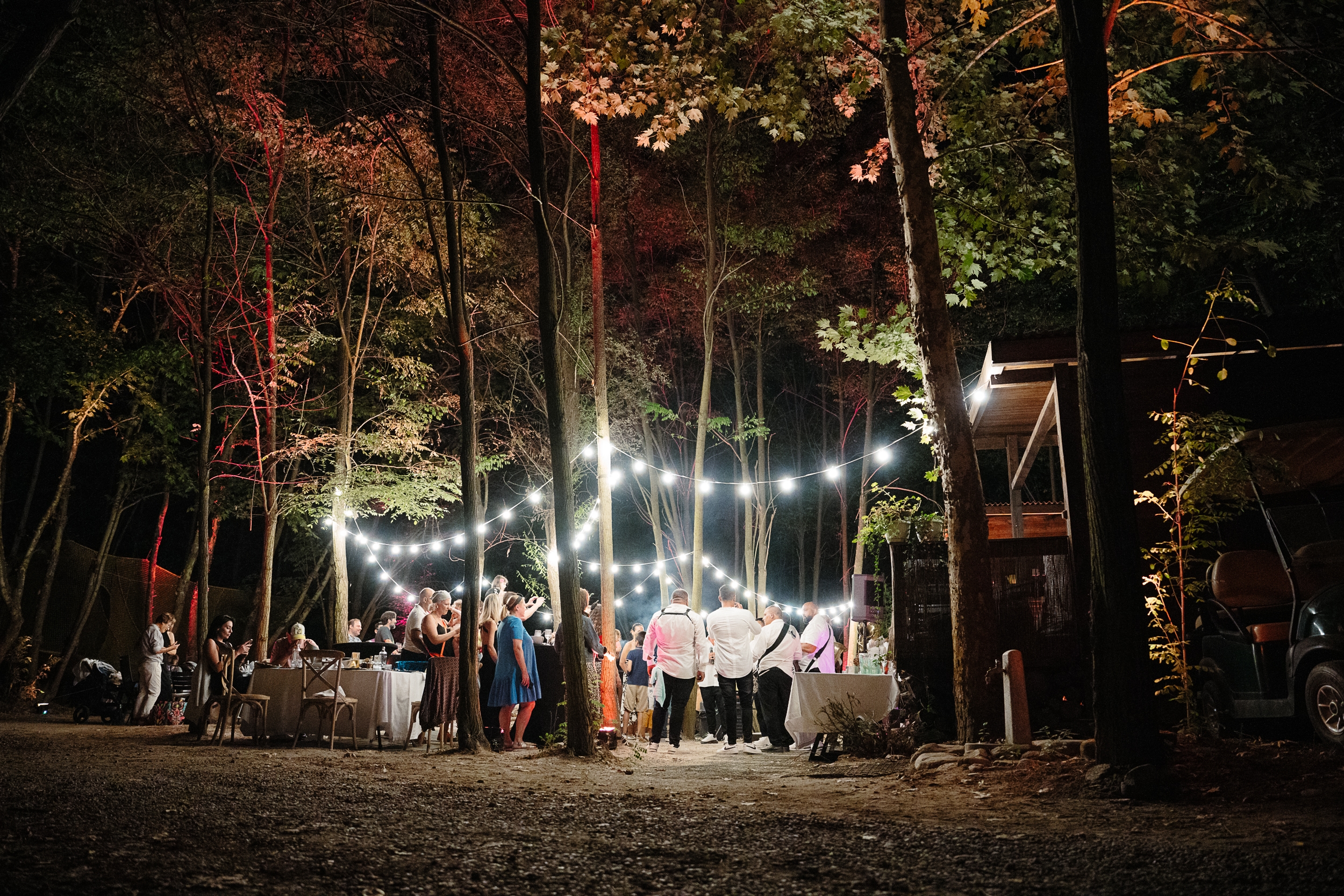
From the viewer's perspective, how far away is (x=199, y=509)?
14391mm

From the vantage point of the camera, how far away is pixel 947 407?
796 centimetres

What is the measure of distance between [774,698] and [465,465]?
4.47 meters

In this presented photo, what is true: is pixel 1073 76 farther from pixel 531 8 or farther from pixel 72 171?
pixel 72 171

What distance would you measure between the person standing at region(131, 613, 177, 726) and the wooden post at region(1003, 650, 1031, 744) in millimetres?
11638

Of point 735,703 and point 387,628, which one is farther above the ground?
point 387,628

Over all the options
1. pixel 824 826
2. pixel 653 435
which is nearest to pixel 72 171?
pixel 653 435

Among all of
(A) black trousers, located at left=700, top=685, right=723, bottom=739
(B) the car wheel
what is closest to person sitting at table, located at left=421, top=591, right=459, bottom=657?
(A) black trousers, located at left=700, top=685, right=723, bottom=739

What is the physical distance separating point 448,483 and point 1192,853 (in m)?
15.9

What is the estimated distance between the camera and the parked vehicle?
6008mm

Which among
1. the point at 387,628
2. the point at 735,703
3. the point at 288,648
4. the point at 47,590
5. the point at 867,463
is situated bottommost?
the point at 735,703

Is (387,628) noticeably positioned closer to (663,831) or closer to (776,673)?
(776,673)

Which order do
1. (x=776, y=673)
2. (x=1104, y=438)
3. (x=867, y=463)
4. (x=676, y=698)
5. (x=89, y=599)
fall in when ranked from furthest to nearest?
(x=867, y=463)
(x=89, y=599)
(x=676, y=698)
(x=776, y=673)
(x=1104, y=438)

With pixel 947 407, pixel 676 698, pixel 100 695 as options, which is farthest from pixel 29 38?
pixel 100 695

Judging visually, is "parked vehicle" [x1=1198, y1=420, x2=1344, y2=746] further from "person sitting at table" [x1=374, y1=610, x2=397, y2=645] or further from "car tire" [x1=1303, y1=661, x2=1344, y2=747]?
"person sitting at table" [x1=374, y1=610, x2=397, y2=645]
